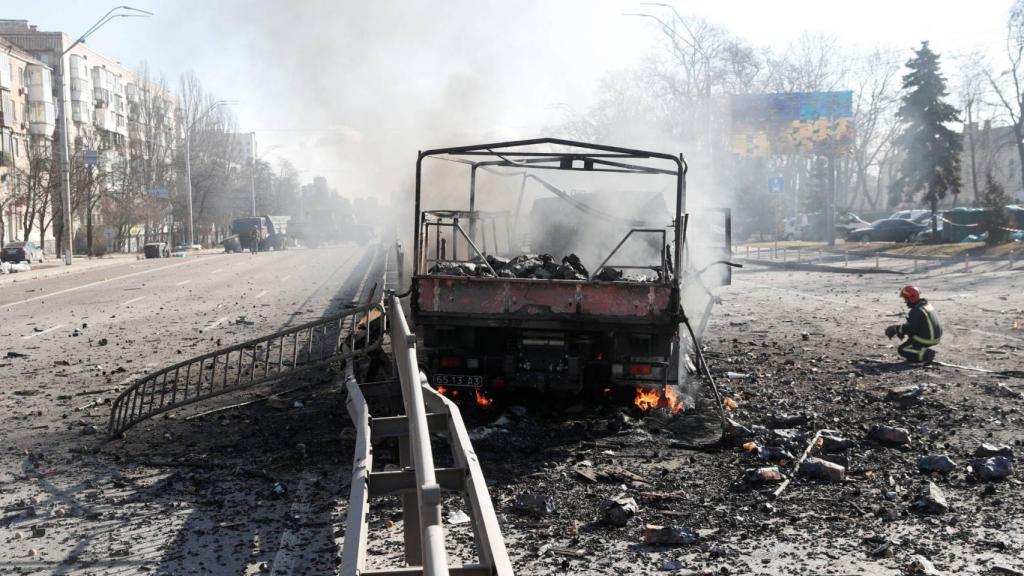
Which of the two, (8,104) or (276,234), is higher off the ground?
(8,104)

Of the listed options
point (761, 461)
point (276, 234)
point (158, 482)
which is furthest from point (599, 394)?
point (276, 234)

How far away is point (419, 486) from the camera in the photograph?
141 inches

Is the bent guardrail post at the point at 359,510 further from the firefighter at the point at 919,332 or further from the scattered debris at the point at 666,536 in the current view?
the firefighter at the point at 919,332

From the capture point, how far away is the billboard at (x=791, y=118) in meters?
47.7

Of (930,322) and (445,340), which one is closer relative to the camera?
(445,340)

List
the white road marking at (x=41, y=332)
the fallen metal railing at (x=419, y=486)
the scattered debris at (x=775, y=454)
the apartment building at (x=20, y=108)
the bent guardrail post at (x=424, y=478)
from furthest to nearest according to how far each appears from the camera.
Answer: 1. the apartment building at (x=20, y=108)
2. the white road marking at (x=41, y=332)
3. the scattered debris at (x=775, y=454)
4. the fallen metal railing at (x=419, y=486)
5. the bent guardrail post at (x=424, y=478)

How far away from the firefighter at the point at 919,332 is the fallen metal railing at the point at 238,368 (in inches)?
245

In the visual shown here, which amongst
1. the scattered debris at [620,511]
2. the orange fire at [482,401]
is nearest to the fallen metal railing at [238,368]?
the orange fire at [482,401]

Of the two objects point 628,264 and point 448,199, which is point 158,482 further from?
point 448,199

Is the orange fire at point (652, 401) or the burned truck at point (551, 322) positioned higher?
the burned truck at point (551, 322)

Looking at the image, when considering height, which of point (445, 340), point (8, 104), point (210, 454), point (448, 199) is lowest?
point (210, 454)

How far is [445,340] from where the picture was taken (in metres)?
8.30

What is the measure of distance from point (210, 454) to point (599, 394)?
11.0 feet

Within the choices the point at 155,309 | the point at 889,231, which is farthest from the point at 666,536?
the point at 889,231
